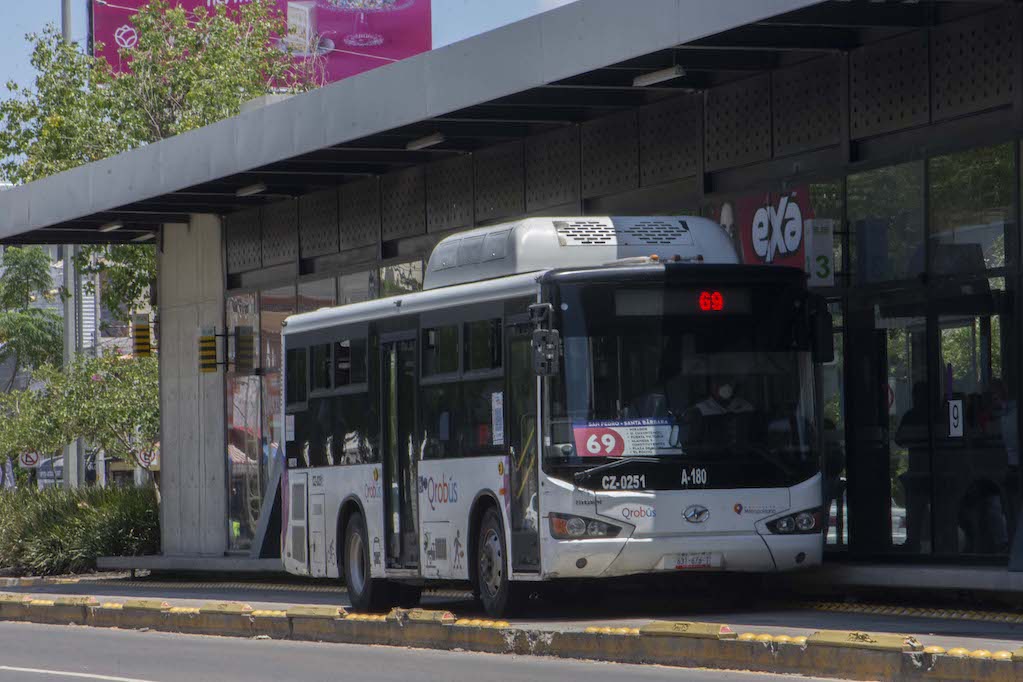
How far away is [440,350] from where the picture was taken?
1797 cm

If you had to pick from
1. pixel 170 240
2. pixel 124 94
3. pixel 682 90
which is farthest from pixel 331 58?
pixel 682 90

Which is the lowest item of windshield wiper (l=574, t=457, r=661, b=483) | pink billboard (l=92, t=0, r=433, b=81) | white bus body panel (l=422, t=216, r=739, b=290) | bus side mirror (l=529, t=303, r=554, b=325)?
windshield wiper (l=574, t=457, r=661, b=483)

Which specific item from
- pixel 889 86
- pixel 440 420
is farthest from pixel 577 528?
pixel 889 86

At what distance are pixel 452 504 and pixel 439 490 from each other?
12.2 inches

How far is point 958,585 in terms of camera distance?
1641 centimetres

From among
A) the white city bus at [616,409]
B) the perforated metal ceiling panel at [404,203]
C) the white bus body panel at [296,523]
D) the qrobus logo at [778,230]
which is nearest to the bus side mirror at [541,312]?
the white city bus at [616,409]

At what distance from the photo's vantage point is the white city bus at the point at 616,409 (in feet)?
52.3

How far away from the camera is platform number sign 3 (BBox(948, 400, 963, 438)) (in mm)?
17688

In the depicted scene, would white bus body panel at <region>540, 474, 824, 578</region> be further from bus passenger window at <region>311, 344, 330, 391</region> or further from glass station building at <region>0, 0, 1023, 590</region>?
bus passenger window at <region>311, 344, 330, 391</region>

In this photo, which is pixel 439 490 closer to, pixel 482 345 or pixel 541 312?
pixel 482 345

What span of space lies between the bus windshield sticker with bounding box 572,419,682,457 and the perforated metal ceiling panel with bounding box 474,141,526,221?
8.62m

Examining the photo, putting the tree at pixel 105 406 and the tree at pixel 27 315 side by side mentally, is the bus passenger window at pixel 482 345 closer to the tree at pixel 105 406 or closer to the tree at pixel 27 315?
the tree at pixel 105 406

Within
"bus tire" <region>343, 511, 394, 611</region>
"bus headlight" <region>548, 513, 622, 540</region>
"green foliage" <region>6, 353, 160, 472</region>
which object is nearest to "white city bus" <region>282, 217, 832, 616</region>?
"bus headlight" <region>548, 513, 622, 540</region>

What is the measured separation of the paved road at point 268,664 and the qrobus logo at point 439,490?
181cm
